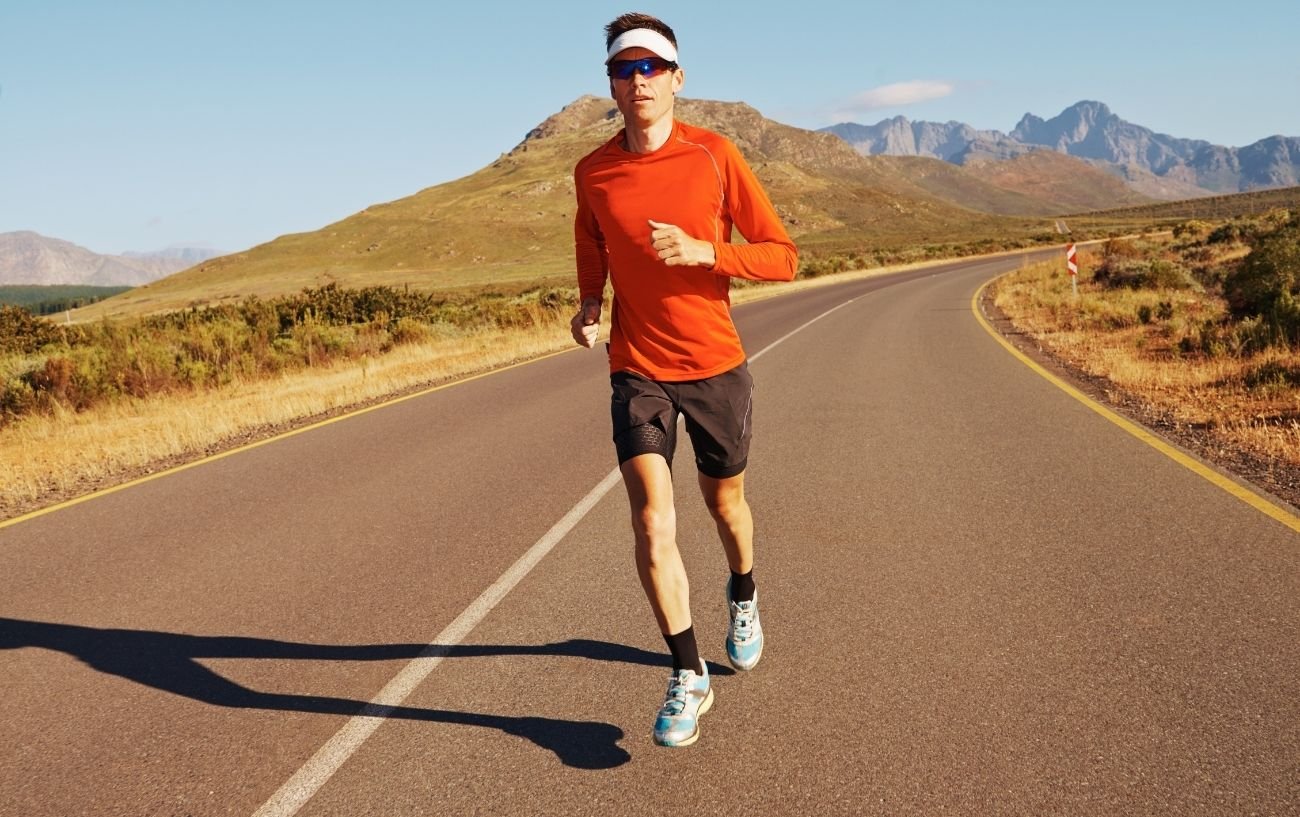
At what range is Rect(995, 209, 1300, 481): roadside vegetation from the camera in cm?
862

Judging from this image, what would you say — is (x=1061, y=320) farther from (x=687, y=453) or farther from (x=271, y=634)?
(x=271, y=634)

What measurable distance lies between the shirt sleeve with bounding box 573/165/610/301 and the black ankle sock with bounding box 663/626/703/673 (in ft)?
4.28

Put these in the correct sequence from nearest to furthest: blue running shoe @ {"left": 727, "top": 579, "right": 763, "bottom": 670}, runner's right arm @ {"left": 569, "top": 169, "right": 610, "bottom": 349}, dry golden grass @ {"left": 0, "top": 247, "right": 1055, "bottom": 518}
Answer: runner's right arm @ {"left": 569, "top": 169, "right": 610, "bottom": 349}, blue running shoe @ {"left": 727, "top": 579, "right": 763, "bottom": 670}, dry golden grass @ {"left": 0, "top": 247, "right": 1055, "bottom": 518}

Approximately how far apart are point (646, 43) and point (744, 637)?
2220 millimetres

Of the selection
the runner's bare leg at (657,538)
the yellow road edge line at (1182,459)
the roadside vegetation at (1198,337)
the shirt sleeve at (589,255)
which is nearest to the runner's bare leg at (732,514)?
the runner's bare leg at (657,538)

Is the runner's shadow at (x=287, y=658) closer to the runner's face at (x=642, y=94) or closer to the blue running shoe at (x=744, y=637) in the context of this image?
the blue running shoe at (x=744, y=637)

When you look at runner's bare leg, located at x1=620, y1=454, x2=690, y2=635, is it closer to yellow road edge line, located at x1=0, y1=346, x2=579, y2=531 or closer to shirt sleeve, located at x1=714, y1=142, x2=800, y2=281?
shirt sleeve, located at x1=714, y1=142, x2=800, y2=281

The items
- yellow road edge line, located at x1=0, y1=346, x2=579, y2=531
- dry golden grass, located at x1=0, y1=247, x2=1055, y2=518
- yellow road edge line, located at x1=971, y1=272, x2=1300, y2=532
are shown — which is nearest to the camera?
yellow road edge line, located at x1=971, y1=272, x2=1300, y2=532

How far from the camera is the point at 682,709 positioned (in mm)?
3201

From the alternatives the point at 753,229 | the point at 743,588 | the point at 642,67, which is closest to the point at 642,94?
the point at 642,67

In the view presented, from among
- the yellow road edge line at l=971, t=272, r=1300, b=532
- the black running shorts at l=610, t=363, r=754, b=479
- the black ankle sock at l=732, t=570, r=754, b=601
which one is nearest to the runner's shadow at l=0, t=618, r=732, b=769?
the black ankle sock at l=732, t=570, r=754, b=601

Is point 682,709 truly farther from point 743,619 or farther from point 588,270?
point 588,270

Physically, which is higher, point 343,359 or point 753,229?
point 753,229

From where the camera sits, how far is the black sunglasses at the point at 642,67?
3.20 metres
